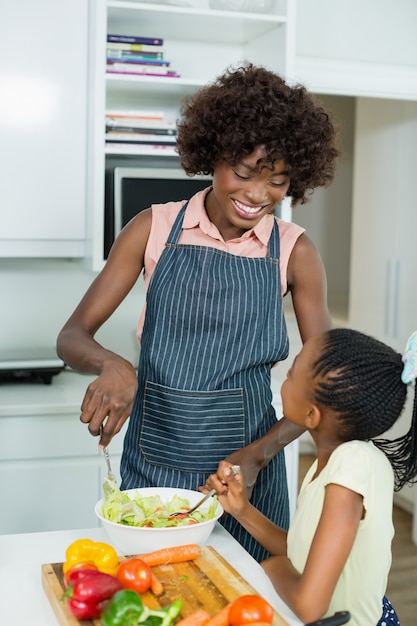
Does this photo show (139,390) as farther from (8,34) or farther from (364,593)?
(8,34)

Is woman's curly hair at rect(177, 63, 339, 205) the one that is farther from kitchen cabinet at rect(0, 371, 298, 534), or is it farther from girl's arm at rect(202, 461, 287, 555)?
kitchen cabinet at rect(0, 371, 298, 534)

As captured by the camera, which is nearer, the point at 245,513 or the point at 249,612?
the point at 249,612

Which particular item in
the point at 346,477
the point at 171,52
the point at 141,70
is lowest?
the point at 346,477

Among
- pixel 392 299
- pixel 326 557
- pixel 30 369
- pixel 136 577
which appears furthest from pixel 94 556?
pixel 392 299

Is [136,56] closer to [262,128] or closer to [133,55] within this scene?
[133,55]

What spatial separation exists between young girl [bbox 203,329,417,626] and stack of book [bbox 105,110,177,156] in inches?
66.6

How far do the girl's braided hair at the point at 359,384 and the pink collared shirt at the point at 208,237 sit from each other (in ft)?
1.62

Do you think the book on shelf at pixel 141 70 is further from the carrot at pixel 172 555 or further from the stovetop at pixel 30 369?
the carrot at pixel 172 555

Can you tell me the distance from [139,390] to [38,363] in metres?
1.18

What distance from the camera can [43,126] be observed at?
2857 millimetres

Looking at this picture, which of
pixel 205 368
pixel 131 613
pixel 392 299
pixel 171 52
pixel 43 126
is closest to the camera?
pixel 131 613

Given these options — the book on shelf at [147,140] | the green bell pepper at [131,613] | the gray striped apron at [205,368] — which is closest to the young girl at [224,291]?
the gray striped apron at [205,368]

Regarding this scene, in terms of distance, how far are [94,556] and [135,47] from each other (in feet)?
6.85

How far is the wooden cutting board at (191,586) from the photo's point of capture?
1.13 meters
